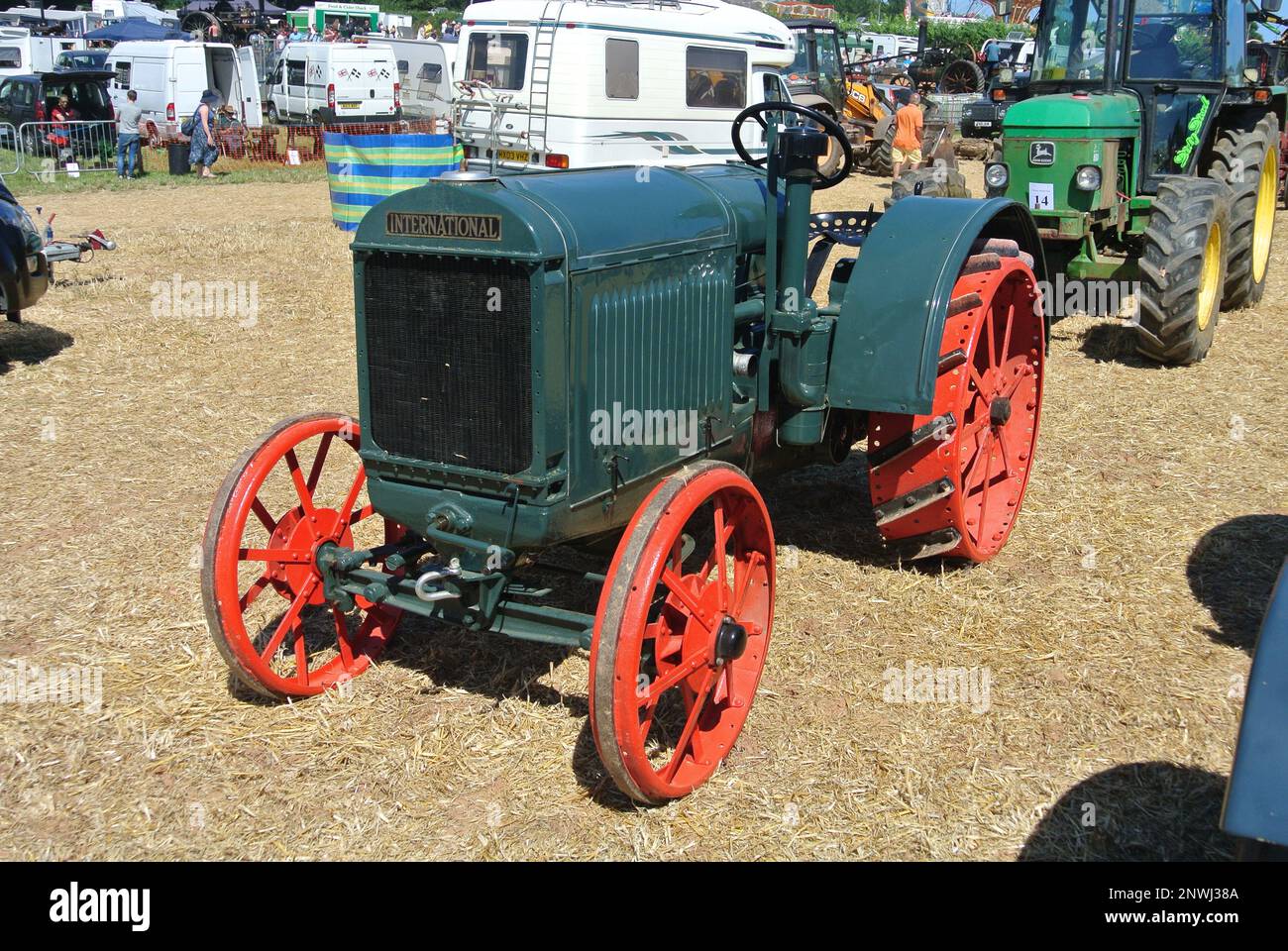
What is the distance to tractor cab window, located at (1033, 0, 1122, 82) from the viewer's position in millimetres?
8656

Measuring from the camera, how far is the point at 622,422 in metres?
3.63

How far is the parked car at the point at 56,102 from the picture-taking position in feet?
69.2

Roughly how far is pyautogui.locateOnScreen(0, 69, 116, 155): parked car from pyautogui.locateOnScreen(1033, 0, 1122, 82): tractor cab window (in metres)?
18.0

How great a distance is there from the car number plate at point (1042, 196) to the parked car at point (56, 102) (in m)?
18.5

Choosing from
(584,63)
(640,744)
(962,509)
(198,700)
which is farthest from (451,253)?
(584,63)

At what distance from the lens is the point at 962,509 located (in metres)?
4.59

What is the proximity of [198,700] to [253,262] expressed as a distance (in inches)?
340

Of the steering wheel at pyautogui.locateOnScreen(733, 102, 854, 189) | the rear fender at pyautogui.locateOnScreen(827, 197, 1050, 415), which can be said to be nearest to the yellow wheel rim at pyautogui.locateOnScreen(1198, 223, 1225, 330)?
the rear fender at pyautogui.locateOnScreen(827, 197, 1050, 415)

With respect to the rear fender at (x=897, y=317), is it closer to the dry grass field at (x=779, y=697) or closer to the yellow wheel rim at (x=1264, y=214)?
the dry grass field at (x=779, y=697)

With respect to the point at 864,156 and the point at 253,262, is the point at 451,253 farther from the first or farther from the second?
the point at 864,156

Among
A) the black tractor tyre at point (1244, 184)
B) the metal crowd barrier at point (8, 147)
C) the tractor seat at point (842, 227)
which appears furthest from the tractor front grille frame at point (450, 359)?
the metal crowd barrier at point (8, 147)

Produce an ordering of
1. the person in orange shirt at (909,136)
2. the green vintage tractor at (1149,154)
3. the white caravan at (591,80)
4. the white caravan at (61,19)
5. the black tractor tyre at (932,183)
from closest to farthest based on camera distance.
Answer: the green vintage tractor at (1149,154), the black tractor tyre at (932,183), the white caravan at (591,80), the person in orange shirt at (909,136), the white caravan at (61,19)

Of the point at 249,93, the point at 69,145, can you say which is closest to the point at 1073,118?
the point at 69,145

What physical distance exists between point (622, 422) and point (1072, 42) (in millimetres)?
6896
